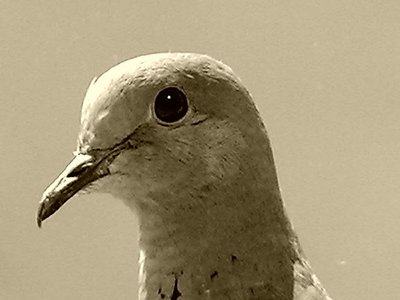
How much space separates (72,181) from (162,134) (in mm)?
93

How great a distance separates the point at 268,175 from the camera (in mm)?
1070

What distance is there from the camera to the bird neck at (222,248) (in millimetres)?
1050

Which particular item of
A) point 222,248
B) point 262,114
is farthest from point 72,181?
point 262,114

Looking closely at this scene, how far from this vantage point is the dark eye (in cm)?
102

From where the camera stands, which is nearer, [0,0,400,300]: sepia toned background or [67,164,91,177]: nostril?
[67,164,91,177]: nostril

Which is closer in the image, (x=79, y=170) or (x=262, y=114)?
(x=79, y=170)

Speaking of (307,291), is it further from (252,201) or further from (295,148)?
(295,148)

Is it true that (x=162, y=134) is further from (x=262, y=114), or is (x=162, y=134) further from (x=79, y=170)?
(x=262, y=114)

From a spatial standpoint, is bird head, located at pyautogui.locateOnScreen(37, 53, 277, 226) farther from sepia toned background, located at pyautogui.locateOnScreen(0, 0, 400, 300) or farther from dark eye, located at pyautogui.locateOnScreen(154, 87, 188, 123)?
sepia toned background, located at pyautogui.locateOnScreen(0, 0, 400, 300)

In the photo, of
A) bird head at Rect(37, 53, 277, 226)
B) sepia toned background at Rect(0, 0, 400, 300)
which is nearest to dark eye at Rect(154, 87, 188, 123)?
bird head at Rect(37, 53, 277, 226)

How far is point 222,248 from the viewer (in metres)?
1.06

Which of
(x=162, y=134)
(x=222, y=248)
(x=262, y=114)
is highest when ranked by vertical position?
(x=162, y=134)

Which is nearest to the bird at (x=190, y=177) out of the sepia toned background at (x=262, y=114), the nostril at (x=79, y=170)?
the nostril at (x=79, y=170)

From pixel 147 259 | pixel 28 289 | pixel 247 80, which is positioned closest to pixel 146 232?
pixel 147 259
